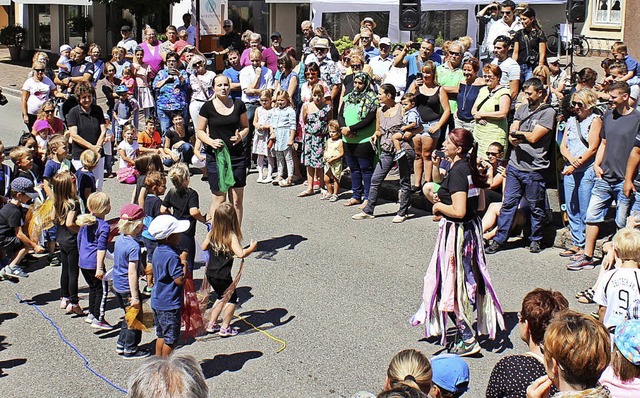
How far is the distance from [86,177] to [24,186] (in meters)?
0.65

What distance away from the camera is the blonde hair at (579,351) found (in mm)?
4113

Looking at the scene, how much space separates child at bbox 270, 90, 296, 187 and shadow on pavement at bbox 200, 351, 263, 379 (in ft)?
20.1

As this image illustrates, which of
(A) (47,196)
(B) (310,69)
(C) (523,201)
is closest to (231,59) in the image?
(B) (310,69)

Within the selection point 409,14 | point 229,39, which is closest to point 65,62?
point 229,39

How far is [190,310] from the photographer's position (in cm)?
730

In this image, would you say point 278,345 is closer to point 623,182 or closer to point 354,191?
point 623,182

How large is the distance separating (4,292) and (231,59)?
23.3 ft

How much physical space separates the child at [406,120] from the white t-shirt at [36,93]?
21.8ft

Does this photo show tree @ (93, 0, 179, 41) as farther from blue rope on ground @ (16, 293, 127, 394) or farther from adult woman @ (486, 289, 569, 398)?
adult woman @ (486, 289, 569, 398)

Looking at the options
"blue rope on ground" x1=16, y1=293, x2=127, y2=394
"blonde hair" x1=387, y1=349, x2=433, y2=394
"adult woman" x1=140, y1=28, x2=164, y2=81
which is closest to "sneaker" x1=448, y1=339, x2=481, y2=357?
"blue rope on ground" x1=16, y1=293, x2=127, y2=394

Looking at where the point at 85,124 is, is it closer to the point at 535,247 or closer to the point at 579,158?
the point at 535,247

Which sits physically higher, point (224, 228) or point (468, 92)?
point (468, 92)

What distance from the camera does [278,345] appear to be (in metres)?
7.74

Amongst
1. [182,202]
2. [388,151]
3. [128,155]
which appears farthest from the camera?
[128,155]
